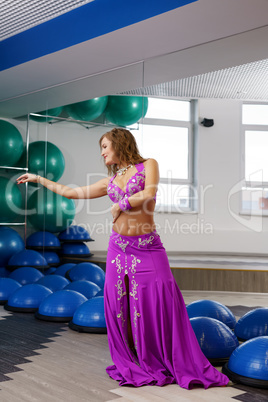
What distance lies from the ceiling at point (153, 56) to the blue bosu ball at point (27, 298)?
6.97ft

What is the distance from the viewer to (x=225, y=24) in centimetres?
346

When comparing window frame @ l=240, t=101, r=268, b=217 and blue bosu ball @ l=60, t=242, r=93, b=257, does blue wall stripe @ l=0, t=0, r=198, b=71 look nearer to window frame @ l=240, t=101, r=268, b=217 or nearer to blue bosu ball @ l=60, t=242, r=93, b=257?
window frame @ l=240, t=101, r=268, b=217

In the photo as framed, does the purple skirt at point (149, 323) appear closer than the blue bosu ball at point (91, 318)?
Yes

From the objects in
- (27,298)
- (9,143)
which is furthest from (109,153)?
(9,143)

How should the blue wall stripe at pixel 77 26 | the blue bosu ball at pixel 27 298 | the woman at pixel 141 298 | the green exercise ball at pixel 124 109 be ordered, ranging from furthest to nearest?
the green exercise ball at pixel 124 109
the blue bosu ball at pixel 27 298
the blue wall stripe at pixel 77 26
the woman at pixel 141 298

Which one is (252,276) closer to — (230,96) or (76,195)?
(230,96)

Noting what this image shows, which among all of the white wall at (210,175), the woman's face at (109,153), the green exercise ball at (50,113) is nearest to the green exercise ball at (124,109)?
the white wall at (210,175)

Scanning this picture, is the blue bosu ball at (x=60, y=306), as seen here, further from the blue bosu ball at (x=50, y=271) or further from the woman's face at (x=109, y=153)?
the woman's face at (x=109, y=153)

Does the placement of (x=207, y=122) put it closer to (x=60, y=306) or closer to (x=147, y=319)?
(x=60, y=306)

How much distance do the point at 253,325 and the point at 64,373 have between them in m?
Answer: 1.41

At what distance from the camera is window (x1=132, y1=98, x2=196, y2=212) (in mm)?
5375

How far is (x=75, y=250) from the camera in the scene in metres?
5.85

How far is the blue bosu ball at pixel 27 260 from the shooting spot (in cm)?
579

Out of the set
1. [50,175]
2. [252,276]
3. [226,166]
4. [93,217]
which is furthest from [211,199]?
[50,175]
